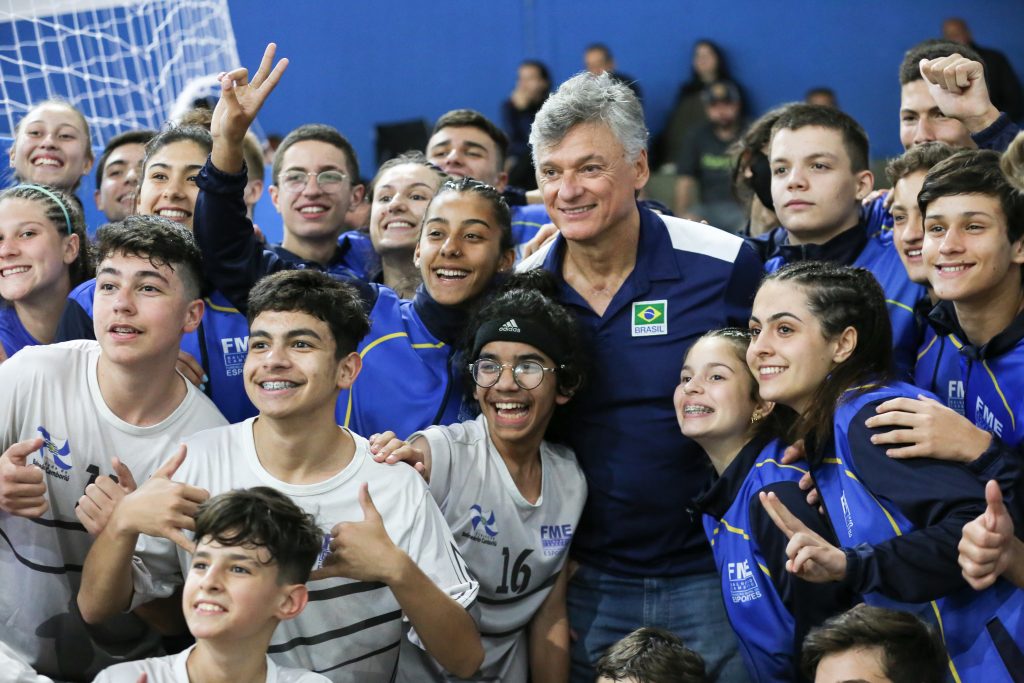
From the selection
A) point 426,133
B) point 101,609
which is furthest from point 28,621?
point 426,133

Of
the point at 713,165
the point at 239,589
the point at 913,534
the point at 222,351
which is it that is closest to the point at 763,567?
the point at 913,534

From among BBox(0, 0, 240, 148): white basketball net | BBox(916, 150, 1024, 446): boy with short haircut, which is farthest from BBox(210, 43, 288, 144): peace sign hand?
BBox(0, 0, 240, 148): white basketball net

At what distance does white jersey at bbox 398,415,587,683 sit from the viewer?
365cm

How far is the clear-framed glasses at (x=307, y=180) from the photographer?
16.6 ft

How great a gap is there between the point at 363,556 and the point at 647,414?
1.22 metres

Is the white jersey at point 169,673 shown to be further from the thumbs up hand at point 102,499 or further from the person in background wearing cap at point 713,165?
the person in background wearing cap at point 713,165

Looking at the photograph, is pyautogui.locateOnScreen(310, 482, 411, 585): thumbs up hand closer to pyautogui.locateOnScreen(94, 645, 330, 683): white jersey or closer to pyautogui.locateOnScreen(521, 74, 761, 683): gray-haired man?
pyautogui.locateOnScreen(94, 645, 330, 683): white jersey

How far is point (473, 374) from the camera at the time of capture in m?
3.83

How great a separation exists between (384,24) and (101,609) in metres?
10.1

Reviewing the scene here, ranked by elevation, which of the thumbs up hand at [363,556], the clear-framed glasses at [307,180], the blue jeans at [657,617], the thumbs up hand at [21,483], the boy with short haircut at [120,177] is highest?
the boy with short haircut at [120,177]

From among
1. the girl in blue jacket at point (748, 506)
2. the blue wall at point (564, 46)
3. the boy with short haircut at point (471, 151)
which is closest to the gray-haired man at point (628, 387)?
the girl in blue jacket at point (748, 506)

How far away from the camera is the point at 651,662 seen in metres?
3.37

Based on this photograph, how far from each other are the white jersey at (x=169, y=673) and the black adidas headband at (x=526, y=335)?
1240mm

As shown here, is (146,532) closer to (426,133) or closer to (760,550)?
(760,550)
